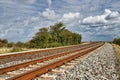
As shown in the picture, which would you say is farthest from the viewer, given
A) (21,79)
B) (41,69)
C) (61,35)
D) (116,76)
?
(61,35)

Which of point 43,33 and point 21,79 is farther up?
point 43,33

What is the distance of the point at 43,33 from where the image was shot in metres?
45.8

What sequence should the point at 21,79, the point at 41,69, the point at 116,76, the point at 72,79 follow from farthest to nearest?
the point at 41,69 → the point at 116,76 → the point at 72,79 → the point at 21,79

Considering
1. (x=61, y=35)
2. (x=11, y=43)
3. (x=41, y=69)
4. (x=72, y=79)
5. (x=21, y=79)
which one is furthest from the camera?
(x=61, y=35)

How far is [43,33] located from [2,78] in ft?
121

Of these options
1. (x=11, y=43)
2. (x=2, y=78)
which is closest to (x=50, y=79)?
(x=2, y=78)

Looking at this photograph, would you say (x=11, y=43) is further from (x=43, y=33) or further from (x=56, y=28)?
(x=56, y=28)

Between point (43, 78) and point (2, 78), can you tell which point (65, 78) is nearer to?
point (43, 78)

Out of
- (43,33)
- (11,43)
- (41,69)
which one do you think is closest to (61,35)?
(43,33)

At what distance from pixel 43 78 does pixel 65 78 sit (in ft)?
2.74

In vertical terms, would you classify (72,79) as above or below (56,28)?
below

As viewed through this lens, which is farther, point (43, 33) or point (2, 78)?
point (43, 33)

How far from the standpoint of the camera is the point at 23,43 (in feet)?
150

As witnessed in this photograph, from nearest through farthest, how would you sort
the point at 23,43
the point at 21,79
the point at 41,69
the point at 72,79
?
the point at 21,79
the point at 72,79
the point at 41,69
the point at 23,43
